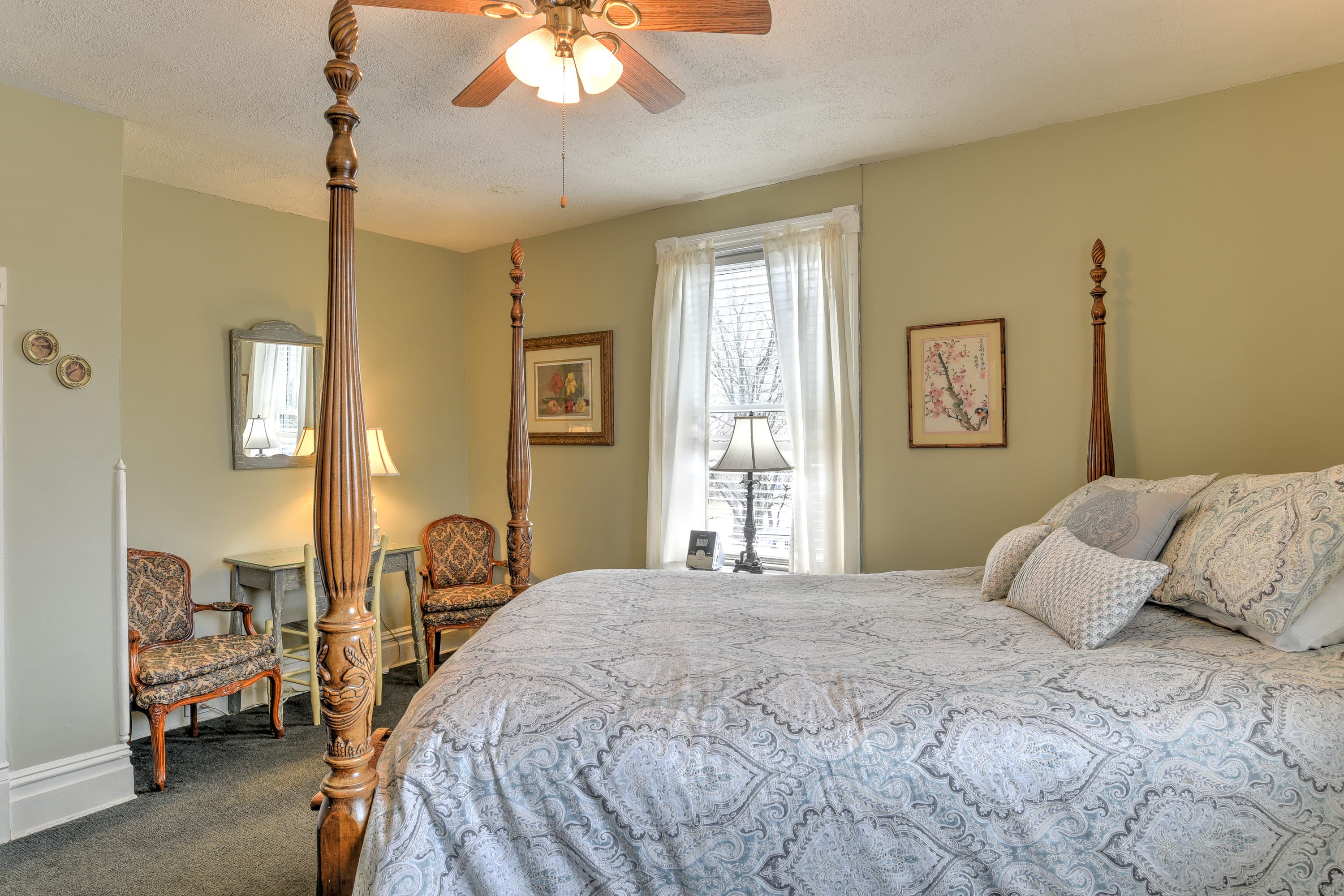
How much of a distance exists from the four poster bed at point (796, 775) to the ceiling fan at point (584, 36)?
69 centimetres

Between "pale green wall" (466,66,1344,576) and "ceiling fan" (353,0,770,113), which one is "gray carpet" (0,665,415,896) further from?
"pale green wall" (466,66,1344,576)

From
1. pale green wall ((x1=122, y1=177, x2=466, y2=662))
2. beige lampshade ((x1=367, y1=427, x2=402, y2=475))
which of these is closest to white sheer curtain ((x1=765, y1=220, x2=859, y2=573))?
beige lampshade ((x1=367, y1=427, x2=402, y2=475))

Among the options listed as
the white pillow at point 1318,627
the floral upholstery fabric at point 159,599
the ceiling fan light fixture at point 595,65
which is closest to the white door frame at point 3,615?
the floral upholstery fabric at point 159,599

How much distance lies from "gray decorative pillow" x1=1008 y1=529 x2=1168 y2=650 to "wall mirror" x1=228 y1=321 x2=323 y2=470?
12.4ft

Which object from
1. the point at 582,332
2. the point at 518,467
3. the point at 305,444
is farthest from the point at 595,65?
the point at 305,444

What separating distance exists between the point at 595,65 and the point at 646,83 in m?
0.28

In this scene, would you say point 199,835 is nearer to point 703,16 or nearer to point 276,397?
point 276,397

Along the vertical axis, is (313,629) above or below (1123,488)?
below

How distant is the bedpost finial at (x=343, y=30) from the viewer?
4.71 feet

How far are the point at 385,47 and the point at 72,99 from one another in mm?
1413

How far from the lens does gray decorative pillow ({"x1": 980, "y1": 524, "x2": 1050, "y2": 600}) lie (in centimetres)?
240

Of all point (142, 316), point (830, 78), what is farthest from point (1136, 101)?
point (142, 316)

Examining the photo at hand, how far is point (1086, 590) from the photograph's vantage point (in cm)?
193

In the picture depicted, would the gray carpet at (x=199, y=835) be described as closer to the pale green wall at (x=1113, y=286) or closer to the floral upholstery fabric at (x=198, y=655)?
the floral upholstery fabric at (x=198, y=655)
